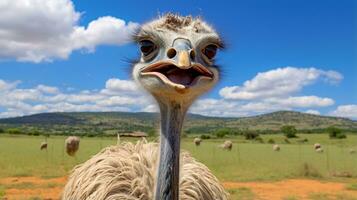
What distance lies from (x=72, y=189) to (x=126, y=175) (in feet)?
2.27

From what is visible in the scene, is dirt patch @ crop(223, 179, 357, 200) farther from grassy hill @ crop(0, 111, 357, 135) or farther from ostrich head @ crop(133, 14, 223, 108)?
grassy hill @ crop(0, 111, 357, 135)

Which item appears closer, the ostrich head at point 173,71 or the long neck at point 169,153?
the ostrich head at point 173,71

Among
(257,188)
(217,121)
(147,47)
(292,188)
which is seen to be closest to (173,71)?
(147,47)

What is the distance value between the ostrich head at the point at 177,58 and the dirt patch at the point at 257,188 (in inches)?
346

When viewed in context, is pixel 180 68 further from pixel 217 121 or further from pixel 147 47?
pixel 217 121

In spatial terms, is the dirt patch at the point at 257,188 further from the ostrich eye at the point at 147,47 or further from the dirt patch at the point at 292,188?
the ostrich eye at the point at 147,47

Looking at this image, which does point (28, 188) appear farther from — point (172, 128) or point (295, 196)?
point (172, 128)

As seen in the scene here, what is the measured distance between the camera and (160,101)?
2828 millimetres

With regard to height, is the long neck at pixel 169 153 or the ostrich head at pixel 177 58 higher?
the ostrich head at pixel 177 58

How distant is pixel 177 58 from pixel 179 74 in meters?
0.09

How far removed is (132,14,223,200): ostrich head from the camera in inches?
99.3

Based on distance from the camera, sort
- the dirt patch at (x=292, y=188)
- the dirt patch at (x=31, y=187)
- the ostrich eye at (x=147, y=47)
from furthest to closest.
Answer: the dirt patch at (x=292, y=188) → the dirt patch at (x=31, y=187) → the ostrich eye at (x=147, y=47)

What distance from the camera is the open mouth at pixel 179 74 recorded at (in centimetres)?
251

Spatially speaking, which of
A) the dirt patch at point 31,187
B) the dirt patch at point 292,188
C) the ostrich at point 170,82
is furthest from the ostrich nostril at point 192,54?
the dirt patch at point 292,188
